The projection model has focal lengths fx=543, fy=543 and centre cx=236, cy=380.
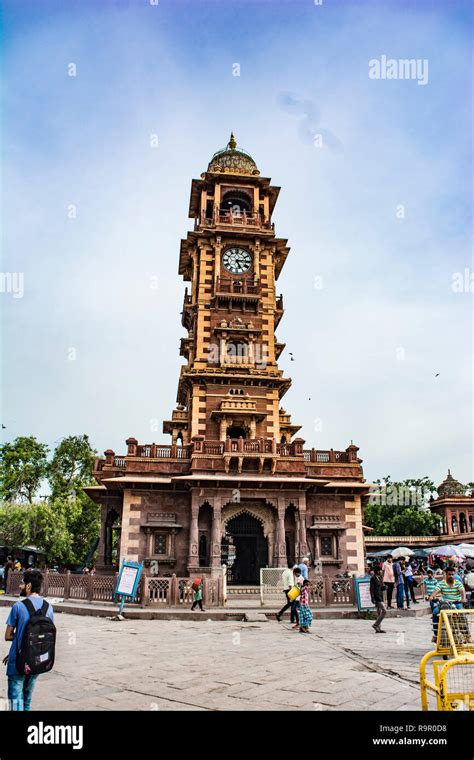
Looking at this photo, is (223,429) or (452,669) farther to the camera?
(223,429)

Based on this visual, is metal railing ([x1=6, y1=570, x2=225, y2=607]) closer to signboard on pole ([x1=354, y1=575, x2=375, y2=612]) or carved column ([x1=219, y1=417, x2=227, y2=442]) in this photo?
signboard on pole ([x1=354, y1=575, x2=375, y2=612])

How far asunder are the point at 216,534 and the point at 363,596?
27.8ft

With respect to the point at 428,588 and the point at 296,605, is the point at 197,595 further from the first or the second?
the point at 428,588

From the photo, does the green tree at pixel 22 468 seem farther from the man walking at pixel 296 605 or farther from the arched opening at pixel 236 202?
the man walking at pixel 296 605

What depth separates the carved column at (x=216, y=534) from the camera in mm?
23375

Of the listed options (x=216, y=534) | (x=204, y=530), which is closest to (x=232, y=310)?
(x=204, y=530)

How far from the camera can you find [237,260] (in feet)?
106

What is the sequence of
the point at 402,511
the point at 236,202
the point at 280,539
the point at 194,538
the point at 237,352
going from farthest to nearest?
the point at 402,511 → the point at 236,202 → the point at 237,352 → the point at 280,539 → the point at 194,538

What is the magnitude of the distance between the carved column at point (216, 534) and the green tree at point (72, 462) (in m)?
26.0

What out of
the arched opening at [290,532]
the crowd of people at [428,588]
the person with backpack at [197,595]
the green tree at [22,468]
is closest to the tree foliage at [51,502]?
the green tree at [22,468]

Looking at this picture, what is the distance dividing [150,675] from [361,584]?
10544 millimetres
